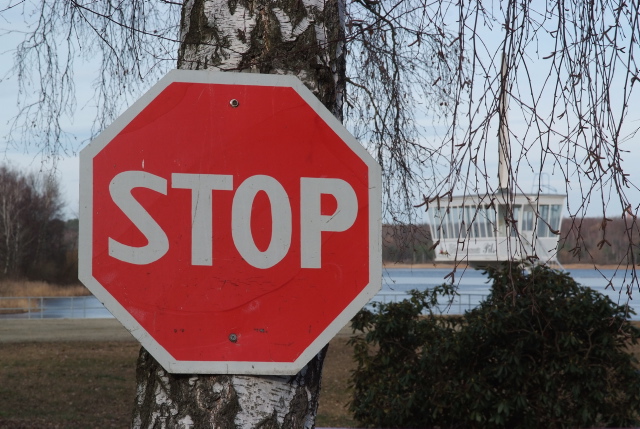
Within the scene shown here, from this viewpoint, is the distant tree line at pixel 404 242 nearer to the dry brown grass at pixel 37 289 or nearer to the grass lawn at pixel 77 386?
the grass lawn at pixel 77 386

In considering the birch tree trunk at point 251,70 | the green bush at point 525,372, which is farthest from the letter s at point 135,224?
the green bush at point 525,372

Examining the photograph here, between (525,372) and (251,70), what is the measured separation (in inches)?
218

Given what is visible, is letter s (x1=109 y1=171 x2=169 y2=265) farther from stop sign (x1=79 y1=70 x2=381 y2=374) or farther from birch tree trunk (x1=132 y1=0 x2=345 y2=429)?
birch tree trunk (x1=132 y1=0 x2=345 y2=429)

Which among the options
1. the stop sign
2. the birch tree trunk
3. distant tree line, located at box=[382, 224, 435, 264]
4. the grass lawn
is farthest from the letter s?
the grass lawn

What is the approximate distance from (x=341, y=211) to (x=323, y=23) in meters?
0.55

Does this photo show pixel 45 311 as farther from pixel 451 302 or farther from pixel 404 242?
pixel 451 302

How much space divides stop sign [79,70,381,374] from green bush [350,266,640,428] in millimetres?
4883

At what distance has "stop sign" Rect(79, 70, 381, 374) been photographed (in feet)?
5.47

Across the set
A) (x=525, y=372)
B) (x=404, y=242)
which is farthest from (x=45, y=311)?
(x=404, y=242)

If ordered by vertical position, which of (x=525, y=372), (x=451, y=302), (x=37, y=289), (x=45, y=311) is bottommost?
(x=45, y=311)

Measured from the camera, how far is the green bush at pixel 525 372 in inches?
259

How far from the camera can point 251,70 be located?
1859 millimetres

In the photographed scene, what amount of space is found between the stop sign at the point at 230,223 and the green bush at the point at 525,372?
4883 millimetres

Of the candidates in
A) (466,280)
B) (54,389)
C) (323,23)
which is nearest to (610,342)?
(323,23)
